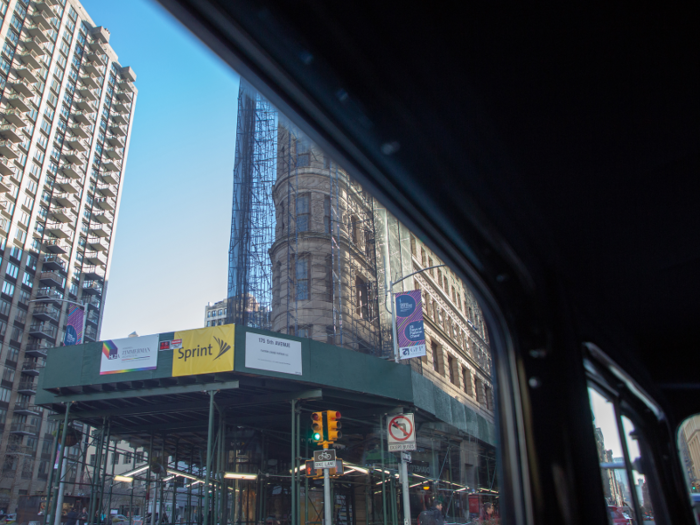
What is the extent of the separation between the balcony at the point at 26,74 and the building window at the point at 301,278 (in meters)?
63.4

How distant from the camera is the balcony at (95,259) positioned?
85375 mm

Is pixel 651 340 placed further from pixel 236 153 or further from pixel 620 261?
pixel 236 153

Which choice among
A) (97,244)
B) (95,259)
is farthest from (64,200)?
(95,259)

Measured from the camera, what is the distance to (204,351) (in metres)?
18.5

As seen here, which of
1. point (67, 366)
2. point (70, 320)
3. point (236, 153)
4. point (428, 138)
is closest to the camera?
point (428, 138)

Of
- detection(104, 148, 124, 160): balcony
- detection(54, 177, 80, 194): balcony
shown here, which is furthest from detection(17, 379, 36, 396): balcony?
detection(104, 148, 124, 160): balcony

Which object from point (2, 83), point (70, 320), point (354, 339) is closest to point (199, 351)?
point (354, 339)

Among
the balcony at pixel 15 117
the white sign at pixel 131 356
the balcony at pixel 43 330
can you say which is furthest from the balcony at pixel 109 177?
the white sign at pixel 131 356

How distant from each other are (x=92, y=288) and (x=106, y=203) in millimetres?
14765

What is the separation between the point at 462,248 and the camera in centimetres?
416

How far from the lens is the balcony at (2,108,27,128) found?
236ft

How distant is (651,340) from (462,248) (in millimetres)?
5454

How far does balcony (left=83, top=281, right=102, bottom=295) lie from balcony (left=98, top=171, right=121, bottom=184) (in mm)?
17314

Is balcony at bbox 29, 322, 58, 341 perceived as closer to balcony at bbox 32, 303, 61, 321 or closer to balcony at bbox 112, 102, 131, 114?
balcony at bbox 32, 303, 61, 321
